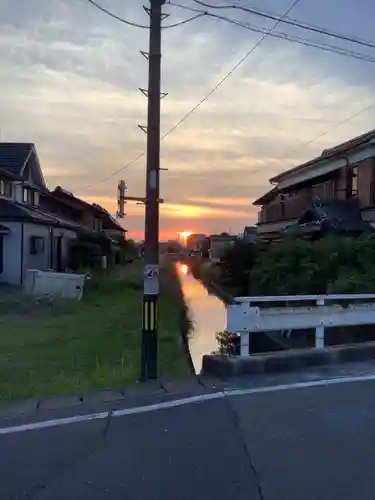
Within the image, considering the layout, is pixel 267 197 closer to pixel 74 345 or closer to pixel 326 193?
pixel 326 193

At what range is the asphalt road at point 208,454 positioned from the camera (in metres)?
3.64

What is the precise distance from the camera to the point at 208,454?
4270 millimetres

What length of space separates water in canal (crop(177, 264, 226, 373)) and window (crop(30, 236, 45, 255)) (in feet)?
22.5

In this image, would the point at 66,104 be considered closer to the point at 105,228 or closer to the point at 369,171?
the point at 369,171

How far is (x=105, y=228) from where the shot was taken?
4994 centimetres

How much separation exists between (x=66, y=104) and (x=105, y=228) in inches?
1434

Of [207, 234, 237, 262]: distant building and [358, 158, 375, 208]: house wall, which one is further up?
[358, 158, 375, 208]: house wall

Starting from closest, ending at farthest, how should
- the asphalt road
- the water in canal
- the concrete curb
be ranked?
the asphalt road, the concrete curb, the water in canal

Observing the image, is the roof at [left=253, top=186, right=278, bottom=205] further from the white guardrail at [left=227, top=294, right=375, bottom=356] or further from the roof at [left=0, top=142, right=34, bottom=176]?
the white guardrail at [left=227, top=294, right=375, bottom=356]

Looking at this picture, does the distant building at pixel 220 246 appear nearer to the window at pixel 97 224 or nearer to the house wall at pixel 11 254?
the window at pixel 97 224

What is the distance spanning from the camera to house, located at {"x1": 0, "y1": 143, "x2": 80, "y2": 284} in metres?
Result: 21.9

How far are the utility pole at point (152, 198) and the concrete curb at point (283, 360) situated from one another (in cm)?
73

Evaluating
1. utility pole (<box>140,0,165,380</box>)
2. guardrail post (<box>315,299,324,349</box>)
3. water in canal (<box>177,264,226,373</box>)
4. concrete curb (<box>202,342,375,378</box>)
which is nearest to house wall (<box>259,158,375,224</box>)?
water in canal (<box>177,264,226,373</box>)

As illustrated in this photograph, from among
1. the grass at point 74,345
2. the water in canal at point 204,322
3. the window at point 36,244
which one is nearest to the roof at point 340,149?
the water in canal at point 204,322
